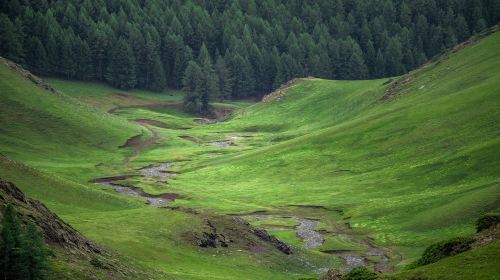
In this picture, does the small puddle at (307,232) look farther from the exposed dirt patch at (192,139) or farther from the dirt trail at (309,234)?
the exposed dirt patch at (192,139)

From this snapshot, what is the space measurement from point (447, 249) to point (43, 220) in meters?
29.8

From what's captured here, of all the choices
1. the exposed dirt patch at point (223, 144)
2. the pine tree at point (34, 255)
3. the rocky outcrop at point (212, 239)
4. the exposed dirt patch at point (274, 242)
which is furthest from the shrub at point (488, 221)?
the exposed dirt patch at point (223, 144)

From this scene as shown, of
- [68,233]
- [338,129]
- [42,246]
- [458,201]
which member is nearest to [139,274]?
[68,233]

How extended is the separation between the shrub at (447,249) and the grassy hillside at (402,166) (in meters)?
32.9

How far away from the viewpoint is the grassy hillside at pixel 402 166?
91.7 meters

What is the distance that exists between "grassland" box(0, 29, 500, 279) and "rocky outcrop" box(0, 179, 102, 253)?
35.9 ft

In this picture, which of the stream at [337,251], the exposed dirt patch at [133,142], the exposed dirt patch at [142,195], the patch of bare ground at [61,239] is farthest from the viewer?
the exposed dirt patch at [133,142]

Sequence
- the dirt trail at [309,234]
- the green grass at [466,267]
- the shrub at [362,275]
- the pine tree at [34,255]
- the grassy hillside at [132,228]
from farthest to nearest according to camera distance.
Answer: the dirt trail at [309,234] → the grassy hillside at [132,228] → the shrub at [362,275] → the green grass at [466,267] → the pine tree at [34,255]

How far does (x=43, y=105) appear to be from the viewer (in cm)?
16375

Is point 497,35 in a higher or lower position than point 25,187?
higher

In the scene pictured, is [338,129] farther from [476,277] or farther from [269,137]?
[476,277]

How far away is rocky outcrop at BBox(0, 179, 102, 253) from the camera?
150ft

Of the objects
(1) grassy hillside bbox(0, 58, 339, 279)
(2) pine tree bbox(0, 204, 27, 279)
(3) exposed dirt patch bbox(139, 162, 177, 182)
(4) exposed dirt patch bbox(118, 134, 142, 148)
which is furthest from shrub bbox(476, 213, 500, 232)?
(4) exposed dirt patch bbox(118, 134, 142, 148)

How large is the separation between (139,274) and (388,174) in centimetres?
7698
